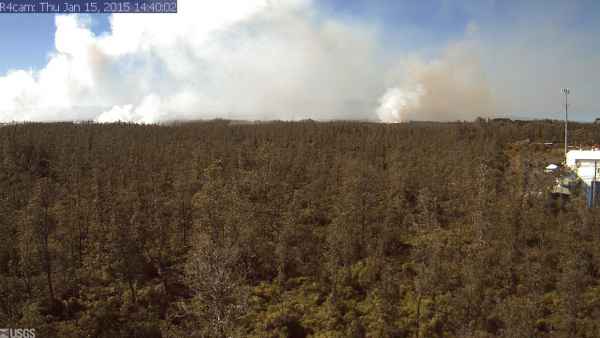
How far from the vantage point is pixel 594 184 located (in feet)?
153

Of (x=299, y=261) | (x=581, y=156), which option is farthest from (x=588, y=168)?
(x=299, y=261)

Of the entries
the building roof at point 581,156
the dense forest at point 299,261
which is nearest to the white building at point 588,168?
the building roof at point 581,156

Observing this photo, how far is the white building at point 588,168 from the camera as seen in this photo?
1881 inches

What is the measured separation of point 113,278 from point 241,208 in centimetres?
1254

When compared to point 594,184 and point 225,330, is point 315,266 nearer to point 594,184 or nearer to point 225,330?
point 225,330

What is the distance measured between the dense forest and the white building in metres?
5.32

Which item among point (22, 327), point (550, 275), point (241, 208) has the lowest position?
point (550, 275)

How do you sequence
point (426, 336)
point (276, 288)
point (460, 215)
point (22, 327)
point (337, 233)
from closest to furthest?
point (22, 327), point (426, 336), point (276, 288), point (337, 233), point (460, 215)

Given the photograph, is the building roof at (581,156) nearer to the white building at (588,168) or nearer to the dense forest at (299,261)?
the white building at (588,168)

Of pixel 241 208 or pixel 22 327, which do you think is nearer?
pixel 22 327

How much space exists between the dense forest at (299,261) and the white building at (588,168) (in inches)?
209

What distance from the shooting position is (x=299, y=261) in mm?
35375

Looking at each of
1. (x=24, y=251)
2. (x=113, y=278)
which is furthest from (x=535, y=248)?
(x=24, y=251)

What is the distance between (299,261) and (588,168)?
4433 centimetres
